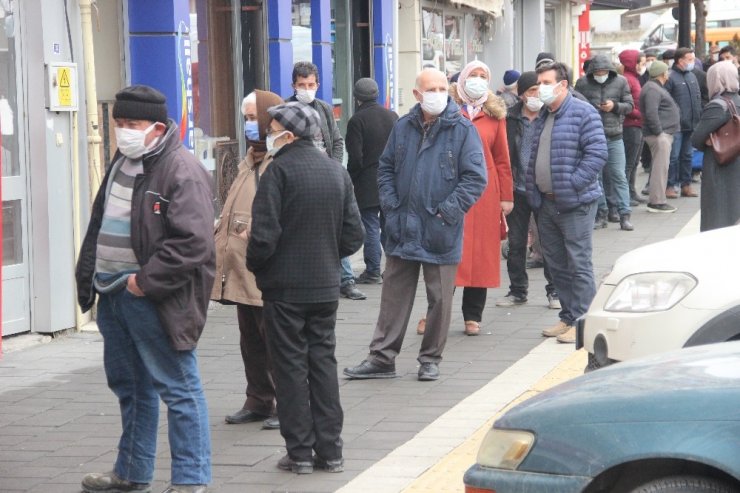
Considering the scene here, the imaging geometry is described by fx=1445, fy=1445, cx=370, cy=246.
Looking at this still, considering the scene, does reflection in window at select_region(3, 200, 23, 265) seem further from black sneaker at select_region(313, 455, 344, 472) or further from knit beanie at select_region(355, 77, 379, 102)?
black sneaker at select_region(313, 455, 344, 472)

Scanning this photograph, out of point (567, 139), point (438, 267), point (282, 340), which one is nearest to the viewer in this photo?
point (282, 340)

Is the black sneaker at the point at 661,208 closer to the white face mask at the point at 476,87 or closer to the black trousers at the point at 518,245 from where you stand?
the black trousers at the point at 518,245

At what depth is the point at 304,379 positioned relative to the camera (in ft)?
21.5

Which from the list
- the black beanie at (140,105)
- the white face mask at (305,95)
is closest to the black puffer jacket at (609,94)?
the white face mask at (305,95)

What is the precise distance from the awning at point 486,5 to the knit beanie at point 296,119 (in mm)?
12057

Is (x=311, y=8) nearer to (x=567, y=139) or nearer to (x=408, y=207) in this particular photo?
(x=567, y=139)

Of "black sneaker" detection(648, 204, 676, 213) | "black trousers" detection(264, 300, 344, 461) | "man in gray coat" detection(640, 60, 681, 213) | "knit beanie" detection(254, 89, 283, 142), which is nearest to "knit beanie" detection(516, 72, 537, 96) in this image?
"knit beanie" detection(254, 89, 283, 142)

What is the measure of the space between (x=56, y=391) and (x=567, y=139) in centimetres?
369

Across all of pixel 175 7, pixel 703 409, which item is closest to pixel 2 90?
pixel 175 7

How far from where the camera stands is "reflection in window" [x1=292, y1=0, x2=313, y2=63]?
1481 centimetres

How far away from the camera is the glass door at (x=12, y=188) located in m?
9.87

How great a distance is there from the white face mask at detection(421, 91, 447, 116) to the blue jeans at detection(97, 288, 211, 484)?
288 cm

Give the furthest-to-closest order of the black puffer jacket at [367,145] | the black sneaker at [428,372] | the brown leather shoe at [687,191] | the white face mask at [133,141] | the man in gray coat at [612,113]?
the brown leather shoe at [687,191], the man in gray coat at [612,113], the black puffer jacket at [367,145], the black sneaker at [428,372], the white face mask at [133,141]

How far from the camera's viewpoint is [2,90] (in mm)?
9852
